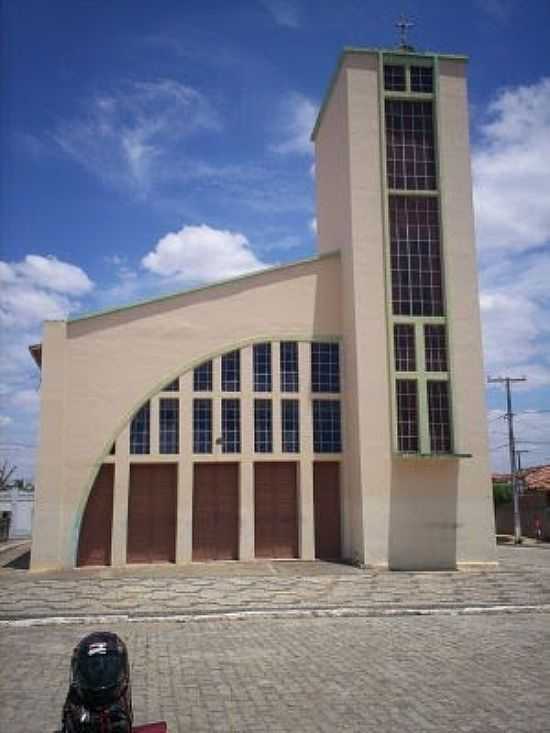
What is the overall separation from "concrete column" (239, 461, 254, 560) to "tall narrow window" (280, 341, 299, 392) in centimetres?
258

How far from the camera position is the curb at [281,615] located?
38.6 feet

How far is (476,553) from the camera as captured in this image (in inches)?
751

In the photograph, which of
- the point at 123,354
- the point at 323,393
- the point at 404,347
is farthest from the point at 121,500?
the point at 404,347

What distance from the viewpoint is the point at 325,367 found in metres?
20.9

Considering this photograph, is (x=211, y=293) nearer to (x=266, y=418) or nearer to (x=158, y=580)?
(x=266, y=418)

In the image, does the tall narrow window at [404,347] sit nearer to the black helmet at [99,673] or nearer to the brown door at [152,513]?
the brown door at [152,513]

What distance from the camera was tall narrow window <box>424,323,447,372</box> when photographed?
19.8m

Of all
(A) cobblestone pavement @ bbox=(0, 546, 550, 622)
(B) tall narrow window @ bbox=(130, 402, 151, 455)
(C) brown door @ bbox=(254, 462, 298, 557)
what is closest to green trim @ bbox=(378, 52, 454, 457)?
(C) brown door @ bbox=(254, 462, 298, 557)

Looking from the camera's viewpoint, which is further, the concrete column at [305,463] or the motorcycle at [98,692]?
the concrete column at [305,463]

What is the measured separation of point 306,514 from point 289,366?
4.23 meters

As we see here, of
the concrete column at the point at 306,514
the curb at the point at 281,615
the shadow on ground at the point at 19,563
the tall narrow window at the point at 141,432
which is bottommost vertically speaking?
the curb at the point at 281,615

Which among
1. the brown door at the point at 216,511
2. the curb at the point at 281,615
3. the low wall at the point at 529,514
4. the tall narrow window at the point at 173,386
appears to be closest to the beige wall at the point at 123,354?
the tall narrow window at the point at 173,386

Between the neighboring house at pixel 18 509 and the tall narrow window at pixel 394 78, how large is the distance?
2434cm

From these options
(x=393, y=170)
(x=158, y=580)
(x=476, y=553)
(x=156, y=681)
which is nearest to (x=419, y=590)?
(x=476, y=553)
